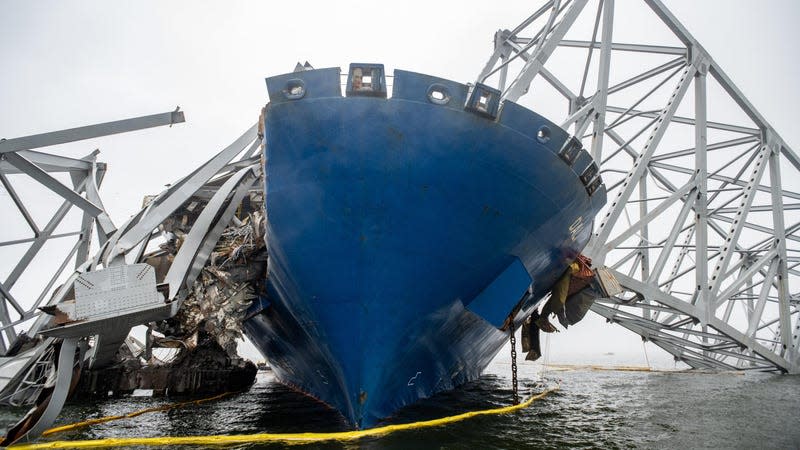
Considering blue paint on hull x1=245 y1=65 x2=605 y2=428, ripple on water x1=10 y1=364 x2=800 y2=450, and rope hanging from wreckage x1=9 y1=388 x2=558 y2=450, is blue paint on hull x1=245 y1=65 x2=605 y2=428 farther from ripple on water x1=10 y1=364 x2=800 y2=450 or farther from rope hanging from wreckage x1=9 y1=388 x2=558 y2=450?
ripple on water x1=10 y1=364 x2=800 y2=450

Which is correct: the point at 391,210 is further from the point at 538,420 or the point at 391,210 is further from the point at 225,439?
the point at 538,420

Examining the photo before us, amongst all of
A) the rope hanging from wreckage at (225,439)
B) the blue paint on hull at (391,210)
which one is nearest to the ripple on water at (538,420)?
the rope hanging from wreckage at (225,439)

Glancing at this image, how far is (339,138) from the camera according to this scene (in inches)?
252

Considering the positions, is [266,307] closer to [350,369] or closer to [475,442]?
[350,369]

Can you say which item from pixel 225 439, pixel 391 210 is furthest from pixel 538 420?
pixel 225 439

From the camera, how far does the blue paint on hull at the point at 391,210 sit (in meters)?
6.39

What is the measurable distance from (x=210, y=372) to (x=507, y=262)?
11452mm

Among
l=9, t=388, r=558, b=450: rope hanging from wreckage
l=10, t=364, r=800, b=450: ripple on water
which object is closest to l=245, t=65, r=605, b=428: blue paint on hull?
l=9, t=388, r=558, b=450: rope hanging from wreckage

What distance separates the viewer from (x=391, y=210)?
21.2 ft

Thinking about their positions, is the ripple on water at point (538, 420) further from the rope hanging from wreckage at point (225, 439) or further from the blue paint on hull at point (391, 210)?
the blue paint on hull at point (391, 210)

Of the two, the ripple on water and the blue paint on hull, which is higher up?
the blue paint on hull

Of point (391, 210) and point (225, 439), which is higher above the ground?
point (391, 210)

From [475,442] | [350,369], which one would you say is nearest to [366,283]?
[350,369]

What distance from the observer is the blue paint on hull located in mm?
6391
